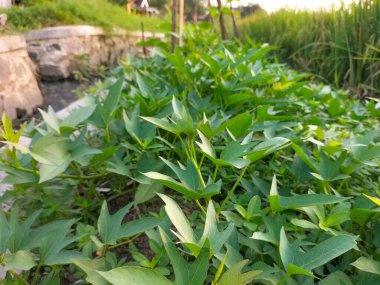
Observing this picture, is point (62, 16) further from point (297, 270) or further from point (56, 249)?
point (297, 270)

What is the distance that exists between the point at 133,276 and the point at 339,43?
390 cm

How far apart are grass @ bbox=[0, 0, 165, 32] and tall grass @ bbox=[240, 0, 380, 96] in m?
1.75

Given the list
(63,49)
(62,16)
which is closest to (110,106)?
(63,49)

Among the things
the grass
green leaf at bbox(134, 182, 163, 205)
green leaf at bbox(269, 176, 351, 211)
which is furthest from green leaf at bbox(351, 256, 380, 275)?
the grass

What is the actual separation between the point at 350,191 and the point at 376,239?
23 cm

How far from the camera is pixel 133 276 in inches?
20.0

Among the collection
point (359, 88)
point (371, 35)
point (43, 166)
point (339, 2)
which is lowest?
point (359, 88)

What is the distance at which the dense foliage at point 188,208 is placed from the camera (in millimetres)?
631

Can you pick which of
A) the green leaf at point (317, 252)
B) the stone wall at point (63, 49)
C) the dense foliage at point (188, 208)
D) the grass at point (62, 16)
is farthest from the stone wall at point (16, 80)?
the green leaf at point (317, 252)

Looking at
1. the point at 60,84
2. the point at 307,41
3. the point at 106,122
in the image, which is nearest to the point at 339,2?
the point at 307,41

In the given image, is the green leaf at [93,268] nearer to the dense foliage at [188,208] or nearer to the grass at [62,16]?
the dense foliage at [188,208]

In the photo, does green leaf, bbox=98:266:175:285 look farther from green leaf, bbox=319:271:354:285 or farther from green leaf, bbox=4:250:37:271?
green leaf, bbox=319:271:354:285

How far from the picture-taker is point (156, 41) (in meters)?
2.72

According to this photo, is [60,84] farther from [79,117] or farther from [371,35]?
[79,117]
